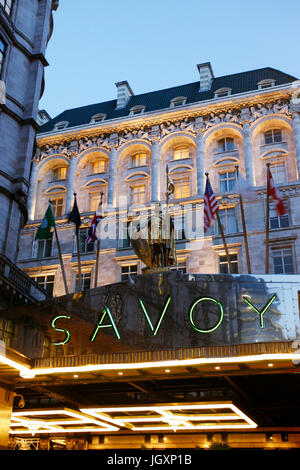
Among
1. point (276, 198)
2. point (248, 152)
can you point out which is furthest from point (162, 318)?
point (248, 152)

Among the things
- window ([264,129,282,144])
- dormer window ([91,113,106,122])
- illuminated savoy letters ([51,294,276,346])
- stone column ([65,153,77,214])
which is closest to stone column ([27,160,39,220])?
stone column ([65,153,77,214])

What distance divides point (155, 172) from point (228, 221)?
357 inches

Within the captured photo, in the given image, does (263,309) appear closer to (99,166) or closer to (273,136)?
(273,136)

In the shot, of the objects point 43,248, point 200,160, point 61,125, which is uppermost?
point 61,125

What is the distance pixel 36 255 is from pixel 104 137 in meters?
13.5

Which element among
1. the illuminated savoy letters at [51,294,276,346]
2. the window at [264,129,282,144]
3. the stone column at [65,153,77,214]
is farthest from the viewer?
the stone column at [65,153,77,214]

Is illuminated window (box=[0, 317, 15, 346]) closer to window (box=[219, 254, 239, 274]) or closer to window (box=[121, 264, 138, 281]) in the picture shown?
window (box=[219, 254, 239, 274])

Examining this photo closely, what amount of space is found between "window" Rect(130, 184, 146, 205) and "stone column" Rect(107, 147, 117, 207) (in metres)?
1.80

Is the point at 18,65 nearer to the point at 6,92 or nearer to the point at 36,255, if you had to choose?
the point at 6,92

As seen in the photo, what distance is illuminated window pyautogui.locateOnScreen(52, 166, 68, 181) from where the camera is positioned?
51897 mm

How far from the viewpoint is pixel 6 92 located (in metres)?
29.4

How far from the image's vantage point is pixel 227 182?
149ft
